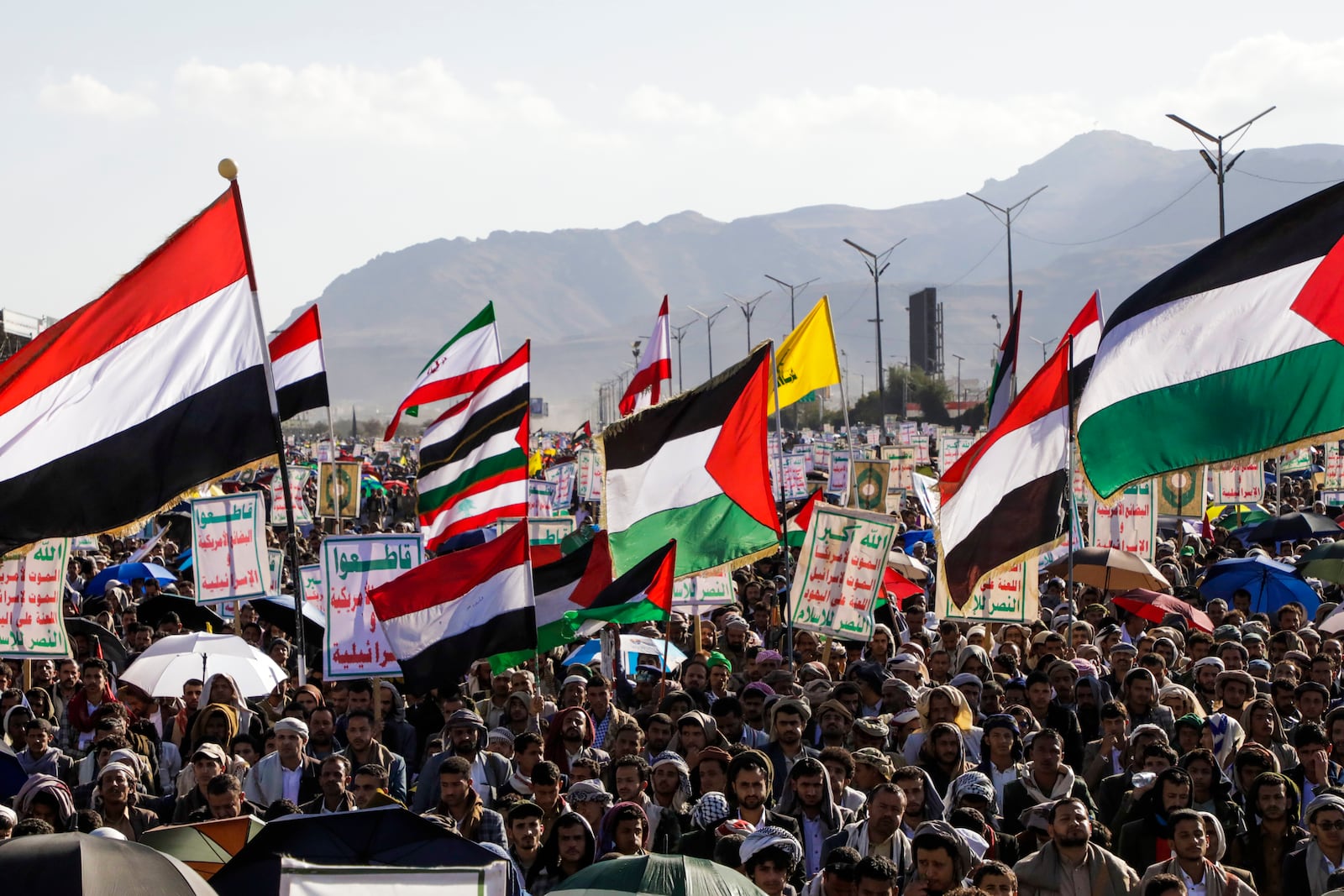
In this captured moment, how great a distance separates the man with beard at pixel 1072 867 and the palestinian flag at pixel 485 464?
9.45 meters

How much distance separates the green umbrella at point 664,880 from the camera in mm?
5691

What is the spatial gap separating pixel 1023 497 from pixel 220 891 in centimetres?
679

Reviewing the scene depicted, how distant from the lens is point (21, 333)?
54594mm

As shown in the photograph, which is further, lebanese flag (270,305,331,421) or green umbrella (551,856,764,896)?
lebanese flag (270,305,331,421)

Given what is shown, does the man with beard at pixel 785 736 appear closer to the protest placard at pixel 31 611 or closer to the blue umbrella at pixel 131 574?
the protest placard at pixel 31 611

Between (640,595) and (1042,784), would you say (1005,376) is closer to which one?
(640,595)

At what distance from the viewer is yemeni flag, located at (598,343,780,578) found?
12234 millimetres

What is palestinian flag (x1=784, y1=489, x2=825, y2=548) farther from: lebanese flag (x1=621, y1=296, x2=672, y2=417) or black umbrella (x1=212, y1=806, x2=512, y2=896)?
black umbrella (x1=212, y1=806, x2=512, y2=896)

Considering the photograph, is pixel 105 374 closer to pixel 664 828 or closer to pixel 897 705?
pixel 664 828

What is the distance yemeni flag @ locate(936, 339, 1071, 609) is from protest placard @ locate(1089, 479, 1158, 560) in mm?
6269

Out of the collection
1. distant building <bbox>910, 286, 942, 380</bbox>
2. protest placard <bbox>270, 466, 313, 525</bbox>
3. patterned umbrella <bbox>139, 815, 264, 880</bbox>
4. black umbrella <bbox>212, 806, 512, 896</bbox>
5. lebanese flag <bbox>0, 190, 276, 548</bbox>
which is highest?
distant building <bbox>910, 286, 942, 380</bbox>

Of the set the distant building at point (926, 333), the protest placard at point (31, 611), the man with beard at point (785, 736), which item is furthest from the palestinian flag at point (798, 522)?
the distant building at point (926, 333)

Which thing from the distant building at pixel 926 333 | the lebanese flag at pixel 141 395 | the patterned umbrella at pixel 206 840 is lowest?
the patterned umbrella at pixel 206 840

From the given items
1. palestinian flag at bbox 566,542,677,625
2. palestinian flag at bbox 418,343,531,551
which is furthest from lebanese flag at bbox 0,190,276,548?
palestinian flag at bbox 418,343,531,551
